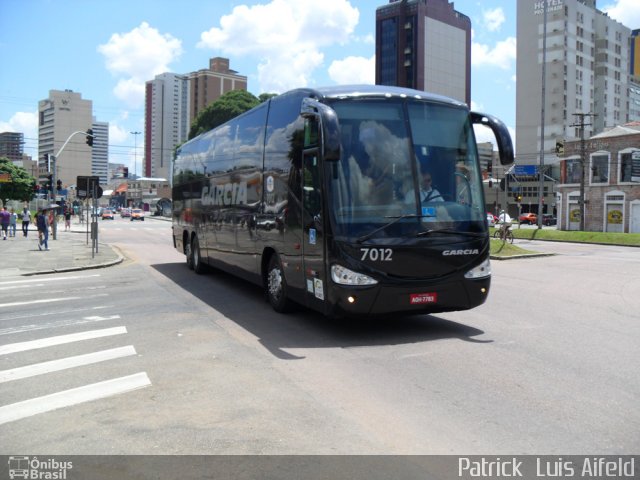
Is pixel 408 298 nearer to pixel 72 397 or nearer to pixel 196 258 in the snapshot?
pixel 72 397

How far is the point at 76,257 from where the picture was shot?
864 inches

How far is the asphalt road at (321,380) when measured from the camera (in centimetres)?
461

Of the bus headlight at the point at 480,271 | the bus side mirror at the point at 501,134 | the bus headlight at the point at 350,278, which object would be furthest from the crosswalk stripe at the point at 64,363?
the bus side mirror at the point at 501,134

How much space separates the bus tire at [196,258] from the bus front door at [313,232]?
8.21 m

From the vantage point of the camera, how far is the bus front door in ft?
26.3

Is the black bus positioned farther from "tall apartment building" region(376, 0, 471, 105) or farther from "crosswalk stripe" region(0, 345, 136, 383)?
Answer: "tall apartment building" region(376, 0, 471, 105)

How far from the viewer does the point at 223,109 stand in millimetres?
72688

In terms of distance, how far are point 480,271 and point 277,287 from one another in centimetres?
332

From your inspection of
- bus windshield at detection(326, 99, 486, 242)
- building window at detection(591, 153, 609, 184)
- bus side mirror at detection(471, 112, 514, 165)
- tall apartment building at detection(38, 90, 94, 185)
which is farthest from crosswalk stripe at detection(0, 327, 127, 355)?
tall apartment building at detection(38, 90, 94, 185)

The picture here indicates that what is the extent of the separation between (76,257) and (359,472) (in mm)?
20106

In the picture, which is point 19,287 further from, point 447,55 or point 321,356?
point 447,55

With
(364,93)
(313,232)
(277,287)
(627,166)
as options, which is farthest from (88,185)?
(627,166)

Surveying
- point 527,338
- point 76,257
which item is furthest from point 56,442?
point 76,257

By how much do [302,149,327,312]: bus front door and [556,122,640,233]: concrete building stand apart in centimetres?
5408
